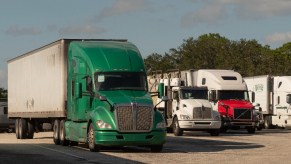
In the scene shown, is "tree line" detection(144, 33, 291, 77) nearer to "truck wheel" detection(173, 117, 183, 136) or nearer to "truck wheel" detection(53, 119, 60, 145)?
"truck wheel" detection(173, 117, 183, 136)

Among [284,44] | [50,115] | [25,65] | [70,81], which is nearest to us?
[70,81]

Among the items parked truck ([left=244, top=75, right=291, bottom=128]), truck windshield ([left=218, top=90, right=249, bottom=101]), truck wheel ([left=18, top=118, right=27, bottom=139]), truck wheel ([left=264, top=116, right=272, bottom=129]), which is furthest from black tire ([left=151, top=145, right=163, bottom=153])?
truck wheel ([left=264, top=116, right=272, bottom=129])

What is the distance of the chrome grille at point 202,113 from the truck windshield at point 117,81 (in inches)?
510

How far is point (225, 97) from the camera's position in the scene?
40.6 metres

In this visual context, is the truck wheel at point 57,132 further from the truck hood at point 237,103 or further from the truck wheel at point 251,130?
the truck wheel at point 251,130

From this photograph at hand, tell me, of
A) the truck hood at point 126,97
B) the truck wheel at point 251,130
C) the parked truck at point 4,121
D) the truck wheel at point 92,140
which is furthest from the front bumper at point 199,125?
the parked truck at point 4,121

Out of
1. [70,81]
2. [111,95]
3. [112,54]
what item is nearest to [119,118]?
[111,95]

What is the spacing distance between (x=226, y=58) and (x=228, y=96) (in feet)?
205

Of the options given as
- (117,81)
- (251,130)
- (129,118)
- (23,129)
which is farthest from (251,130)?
(129,118)

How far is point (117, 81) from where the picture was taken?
24.5m

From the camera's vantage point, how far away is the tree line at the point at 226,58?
9188cm

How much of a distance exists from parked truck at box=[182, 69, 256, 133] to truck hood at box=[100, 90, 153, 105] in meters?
16.1

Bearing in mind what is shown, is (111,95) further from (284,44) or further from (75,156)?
(284,44)

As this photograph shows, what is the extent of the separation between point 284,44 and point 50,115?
392 ft
